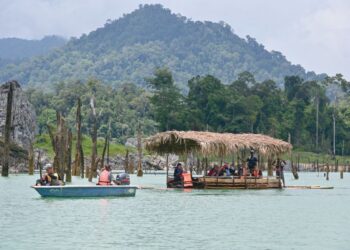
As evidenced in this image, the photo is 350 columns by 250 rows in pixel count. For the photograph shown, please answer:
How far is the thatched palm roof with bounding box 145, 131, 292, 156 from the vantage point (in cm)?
4467

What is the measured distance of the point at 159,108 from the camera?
126 meters

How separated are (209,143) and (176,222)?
17.5m

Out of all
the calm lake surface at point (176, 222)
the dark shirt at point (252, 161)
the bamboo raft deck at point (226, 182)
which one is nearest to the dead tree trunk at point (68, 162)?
the bamboo raft deck at point (226, 182)

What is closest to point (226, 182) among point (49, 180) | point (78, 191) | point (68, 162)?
point (78, 191)

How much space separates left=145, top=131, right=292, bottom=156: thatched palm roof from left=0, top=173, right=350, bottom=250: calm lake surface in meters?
4.94

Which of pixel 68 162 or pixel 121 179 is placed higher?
pixel 68 162

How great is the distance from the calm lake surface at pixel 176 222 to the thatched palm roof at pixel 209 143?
494cm

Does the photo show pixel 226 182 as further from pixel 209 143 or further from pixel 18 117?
pixel 18 117

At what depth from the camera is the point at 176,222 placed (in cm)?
2709

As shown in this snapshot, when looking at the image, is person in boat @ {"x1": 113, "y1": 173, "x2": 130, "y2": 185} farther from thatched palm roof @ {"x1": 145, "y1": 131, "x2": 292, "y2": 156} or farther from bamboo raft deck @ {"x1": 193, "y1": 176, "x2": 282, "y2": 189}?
bamboo raft deck @ {"x1": 193, "y1": 176, "x2": 282, "y2": 189}

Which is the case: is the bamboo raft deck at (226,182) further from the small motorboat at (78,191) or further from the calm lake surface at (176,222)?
the small motorboat at (78,191)

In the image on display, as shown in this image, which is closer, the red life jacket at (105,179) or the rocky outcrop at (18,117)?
the red life jacket at (105,179)

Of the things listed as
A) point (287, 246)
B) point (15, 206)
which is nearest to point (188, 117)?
point (15, 206)

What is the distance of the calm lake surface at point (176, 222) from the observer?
22094 mm
